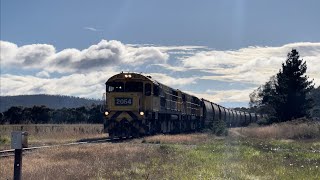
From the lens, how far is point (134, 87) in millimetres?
33312

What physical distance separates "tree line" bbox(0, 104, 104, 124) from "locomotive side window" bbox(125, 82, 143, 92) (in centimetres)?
4820

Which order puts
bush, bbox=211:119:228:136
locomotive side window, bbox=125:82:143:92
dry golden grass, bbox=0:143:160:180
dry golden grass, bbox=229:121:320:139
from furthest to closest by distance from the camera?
bush, bbox=211:119:228:136 < dry golden grass, bbox=229:121:320:139 < locomotive side window, bbox=125:82:143:92 < dry golden grass, bbox=0:143:160:180

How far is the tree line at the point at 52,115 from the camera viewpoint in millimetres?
81625

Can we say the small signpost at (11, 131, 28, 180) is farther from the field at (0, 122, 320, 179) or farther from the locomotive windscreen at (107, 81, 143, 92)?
the locomotive windscreen at (107, 81, 143, 92)

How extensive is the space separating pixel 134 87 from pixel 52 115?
2365 inches

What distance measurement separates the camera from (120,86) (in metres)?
33.3

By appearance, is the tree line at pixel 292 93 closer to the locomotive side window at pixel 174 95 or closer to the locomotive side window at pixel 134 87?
the locomotive side window at pixel 174 95

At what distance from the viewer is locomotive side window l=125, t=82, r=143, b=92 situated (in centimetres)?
3312

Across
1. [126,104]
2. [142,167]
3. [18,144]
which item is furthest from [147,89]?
[18,144]

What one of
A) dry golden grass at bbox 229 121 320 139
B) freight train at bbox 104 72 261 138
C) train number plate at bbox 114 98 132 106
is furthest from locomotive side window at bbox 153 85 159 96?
dry golden grass at bbox 229 121 320 139

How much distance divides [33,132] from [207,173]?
25833mm

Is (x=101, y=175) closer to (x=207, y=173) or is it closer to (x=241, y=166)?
(x=207, y=173)

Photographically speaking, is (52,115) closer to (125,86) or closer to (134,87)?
(125,86)

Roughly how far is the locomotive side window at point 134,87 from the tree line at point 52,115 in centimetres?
4820
